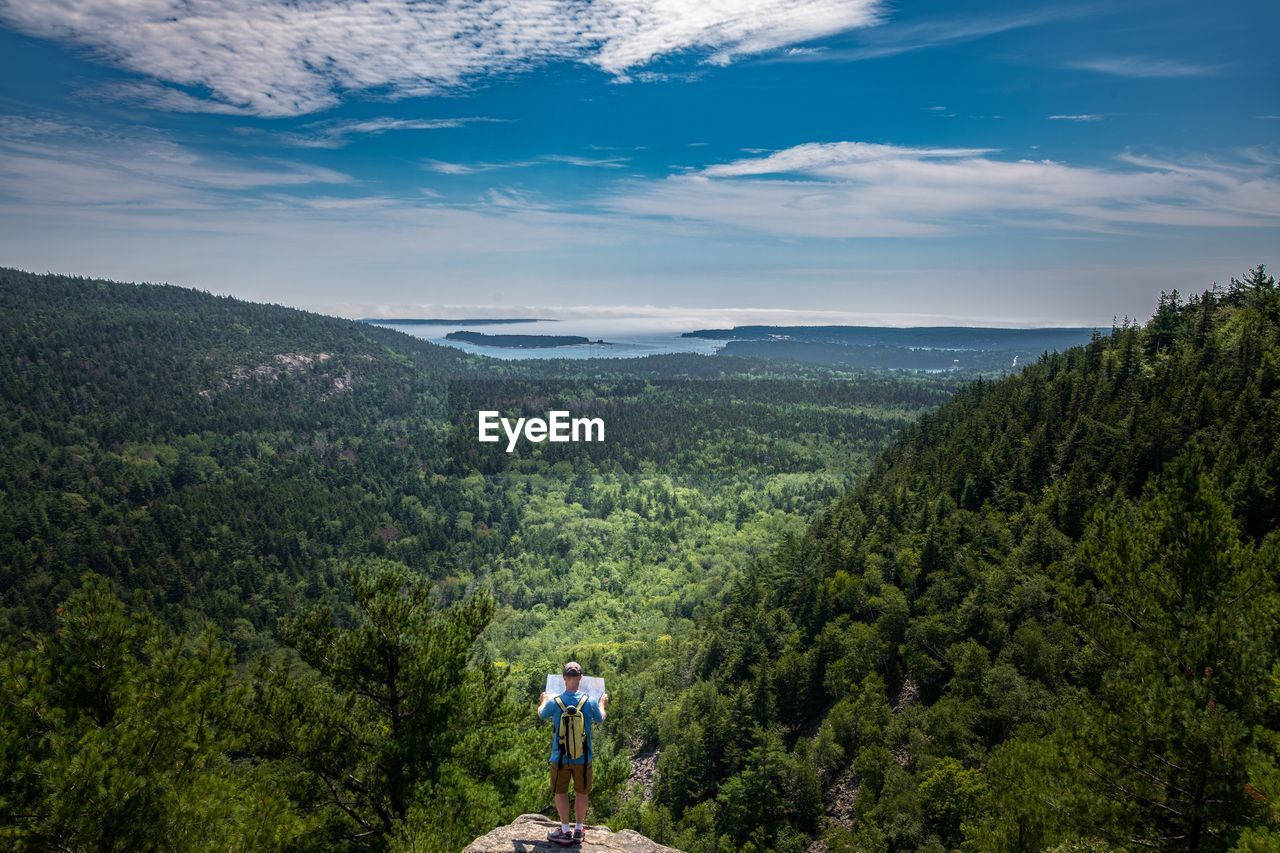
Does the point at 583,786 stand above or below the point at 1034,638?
above

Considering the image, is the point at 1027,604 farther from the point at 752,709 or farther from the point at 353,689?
the point at 353,689

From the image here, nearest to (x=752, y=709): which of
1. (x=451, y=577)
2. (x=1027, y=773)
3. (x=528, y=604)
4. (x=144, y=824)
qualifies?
(x=1027, y=773)

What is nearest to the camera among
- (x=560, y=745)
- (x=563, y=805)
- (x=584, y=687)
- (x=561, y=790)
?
(x=560, y=745)

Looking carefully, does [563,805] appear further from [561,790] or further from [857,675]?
[857,675]

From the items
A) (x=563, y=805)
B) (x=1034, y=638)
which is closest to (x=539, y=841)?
(x=563, y=805)

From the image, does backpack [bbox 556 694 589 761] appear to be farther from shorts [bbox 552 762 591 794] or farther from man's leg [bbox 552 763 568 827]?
man's leg [bbox 552 763 568 827]

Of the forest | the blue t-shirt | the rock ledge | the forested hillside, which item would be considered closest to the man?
the blue t-shirt

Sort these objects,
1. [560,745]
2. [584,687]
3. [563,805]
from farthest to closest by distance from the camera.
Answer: [563,805] → [584,687] → [560,745]
